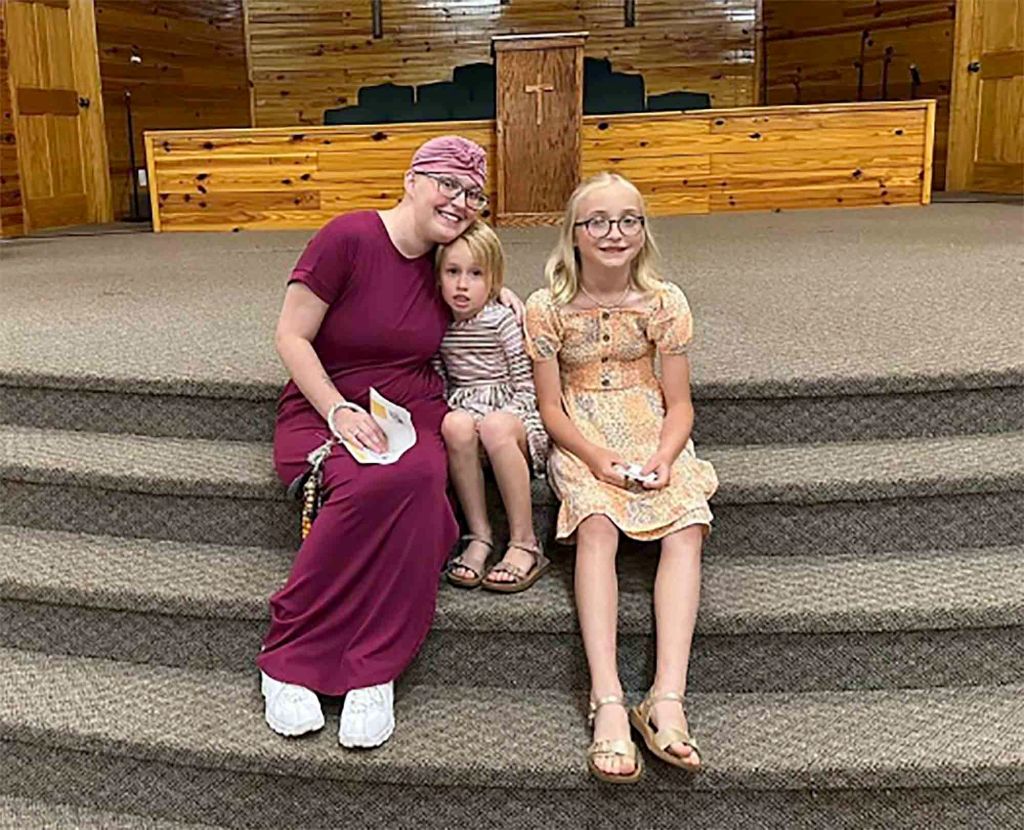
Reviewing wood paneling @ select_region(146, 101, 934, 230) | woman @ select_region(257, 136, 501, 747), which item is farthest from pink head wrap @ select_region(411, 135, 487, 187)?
wood paneling @ select_region(146, 101, 934, 230)

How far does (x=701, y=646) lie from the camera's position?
1752mm

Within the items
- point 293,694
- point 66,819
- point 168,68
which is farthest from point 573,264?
point 168,68

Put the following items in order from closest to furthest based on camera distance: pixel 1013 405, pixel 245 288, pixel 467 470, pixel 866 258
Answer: pixel 467 470 → pixel 1013 405 → pixel 245 288 → pixel 866 258

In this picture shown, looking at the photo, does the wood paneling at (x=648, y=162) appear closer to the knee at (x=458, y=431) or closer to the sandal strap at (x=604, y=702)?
the knee at (x=458, y=431)

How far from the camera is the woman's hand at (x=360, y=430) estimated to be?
1730mm

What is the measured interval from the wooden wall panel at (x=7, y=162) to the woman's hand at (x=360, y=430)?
5.33 metres

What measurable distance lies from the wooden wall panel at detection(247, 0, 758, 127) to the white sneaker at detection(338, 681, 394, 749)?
802cm

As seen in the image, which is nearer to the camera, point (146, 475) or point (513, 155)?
point (146, 475)

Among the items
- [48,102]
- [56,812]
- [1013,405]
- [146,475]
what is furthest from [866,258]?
[48,102]

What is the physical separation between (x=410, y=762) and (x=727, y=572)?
670mm

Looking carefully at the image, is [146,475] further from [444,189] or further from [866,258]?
[866,258]

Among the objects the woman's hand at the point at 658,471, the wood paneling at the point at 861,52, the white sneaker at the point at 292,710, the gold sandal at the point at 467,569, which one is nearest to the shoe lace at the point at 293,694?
the white sneaker at the point at 292,710

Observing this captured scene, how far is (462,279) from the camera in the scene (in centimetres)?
186

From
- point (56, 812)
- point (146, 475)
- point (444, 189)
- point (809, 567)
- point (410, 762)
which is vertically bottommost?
point (56, 812)
